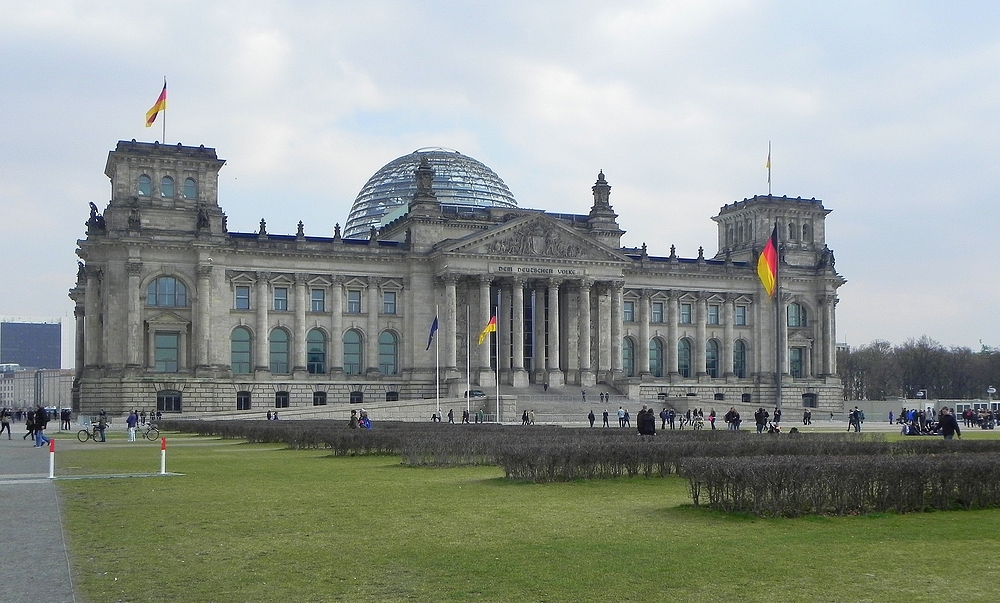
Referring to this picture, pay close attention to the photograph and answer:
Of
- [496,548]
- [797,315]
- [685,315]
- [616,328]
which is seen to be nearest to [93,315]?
[616,328]

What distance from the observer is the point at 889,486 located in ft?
73.2

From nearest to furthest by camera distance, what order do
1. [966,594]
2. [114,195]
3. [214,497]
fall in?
[966,594] → [214,497] → [114,195]

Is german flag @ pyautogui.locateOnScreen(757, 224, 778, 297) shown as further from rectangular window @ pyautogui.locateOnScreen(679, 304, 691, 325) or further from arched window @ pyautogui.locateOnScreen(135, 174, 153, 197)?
arched window @ pyautogui.locateOnScreen(135, 174, 153, 197)

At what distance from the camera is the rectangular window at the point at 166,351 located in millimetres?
99812

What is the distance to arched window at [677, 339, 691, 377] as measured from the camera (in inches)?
4747

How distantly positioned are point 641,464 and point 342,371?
7678cm

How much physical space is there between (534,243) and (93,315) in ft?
131

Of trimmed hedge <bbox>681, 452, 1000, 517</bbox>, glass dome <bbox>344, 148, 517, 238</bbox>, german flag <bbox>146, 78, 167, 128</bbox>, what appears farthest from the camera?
glass dome <bbox>344, 148, 517, 238</bbox>

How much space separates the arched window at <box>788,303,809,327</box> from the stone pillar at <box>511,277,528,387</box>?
32631mm

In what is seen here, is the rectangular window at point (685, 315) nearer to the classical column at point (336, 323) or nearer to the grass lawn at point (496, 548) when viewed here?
the classical column at point (336, 323)

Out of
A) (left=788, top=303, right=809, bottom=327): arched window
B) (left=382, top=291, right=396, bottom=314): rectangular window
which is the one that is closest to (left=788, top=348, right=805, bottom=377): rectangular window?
(left=788, top=303, right=809, bottom=327): arched window

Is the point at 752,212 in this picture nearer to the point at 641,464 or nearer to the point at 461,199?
the point at 461,199

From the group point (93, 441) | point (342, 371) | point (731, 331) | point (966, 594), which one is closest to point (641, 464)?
point (966, 594)

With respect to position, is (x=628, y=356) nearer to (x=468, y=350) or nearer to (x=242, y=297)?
(x=468, y=350)
